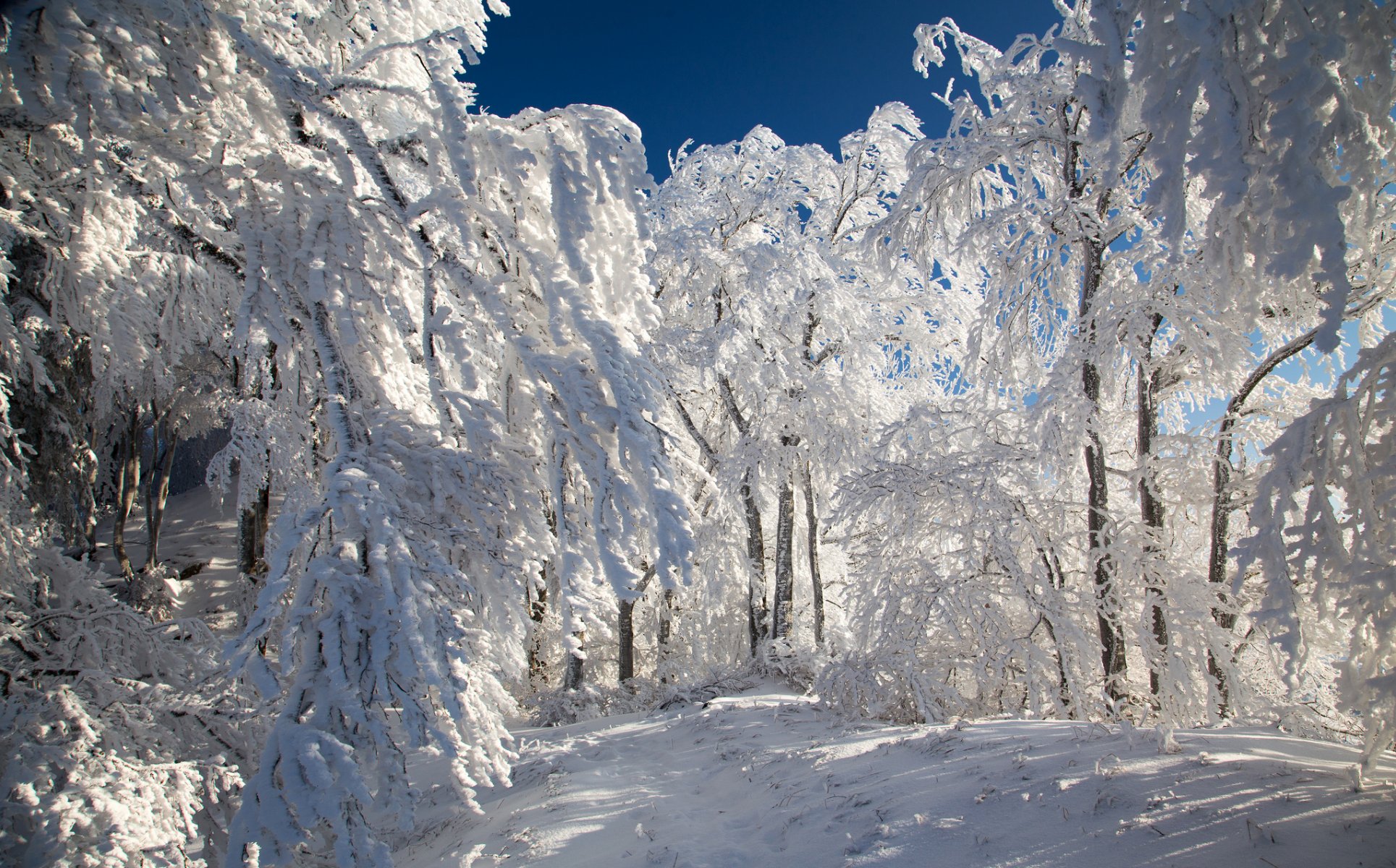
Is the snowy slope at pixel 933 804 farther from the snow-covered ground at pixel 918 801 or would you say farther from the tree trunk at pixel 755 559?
the tree trunk at pixel 755 559

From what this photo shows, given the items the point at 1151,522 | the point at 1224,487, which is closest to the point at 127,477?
the point at 1151,522

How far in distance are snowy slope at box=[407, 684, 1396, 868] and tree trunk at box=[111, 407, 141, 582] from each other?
16.7 metres

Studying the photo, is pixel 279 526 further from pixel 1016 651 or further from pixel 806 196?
pixel 806 196

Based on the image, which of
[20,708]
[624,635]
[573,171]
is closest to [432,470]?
[573,171]

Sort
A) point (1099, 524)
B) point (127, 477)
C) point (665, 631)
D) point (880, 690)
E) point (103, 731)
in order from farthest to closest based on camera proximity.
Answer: point (127, 477), point (665, 631), point (1099, 524), point (880, 690), point (103, 731)

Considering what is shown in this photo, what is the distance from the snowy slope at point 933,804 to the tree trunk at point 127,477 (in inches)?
658

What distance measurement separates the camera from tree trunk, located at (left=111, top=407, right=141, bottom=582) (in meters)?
16.2

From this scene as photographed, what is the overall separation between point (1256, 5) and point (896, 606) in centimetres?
572

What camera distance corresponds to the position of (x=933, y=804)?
329 centimetres

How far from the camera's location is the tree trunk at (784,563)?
10.3m

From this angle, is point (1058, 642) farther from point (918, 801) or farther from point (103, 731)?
point (103, 731)

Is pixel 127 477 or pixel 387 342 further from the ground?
pixel 127 477

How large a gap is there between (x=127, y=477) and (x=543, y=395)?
70.8 feet

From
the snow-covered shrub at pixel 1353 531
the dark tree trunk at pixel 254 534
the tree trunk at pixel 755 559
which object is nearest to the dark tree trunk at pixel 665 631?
the tree trunk at pixel 755 559
